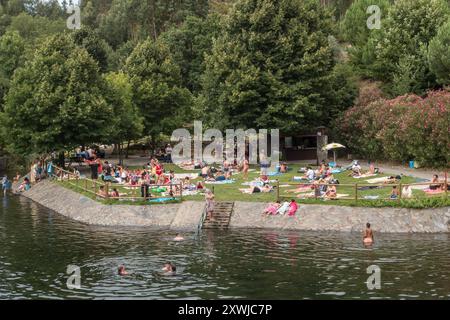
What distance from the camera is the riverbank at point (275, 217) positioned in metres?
43.4

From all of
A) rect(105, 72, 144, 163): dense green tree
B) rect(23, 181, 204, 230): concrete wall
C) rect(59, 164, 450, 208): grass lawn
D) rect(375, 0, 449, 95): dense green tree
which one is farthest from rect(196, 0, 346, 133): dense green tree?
rect(23, 181, 204, 230): concrete wall

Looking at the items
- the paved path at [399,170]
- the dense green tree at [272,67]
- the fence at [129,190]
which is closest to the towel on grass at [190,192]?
the fence at [129,190]

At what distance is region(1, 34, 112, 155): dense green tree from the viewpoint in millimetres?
67250

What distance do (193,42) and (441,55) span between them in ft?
166

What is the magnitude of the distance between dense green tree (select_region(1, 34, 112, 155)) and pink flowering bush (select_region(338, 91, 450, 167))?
27.1 metres

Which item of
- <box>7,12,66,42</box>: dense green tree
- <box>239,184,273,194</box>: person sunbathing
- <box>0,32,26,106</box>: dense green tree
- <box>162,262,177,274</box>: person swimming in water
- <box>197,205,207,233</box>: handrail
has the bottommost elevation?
<box>162,262,177,274</box>: person swimming in water

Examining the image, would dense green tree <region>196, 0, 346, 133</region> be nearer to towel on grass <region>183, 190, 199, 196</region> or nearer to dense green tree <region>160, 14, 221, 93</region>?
towel on grass <region>183, 190, 199, 196</region>

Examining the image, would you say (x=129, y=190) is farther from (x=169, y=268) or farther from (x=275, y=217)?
(x=169, y=268)

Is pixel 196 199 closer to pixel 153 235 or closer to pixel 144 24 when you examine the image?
pixel 153 235

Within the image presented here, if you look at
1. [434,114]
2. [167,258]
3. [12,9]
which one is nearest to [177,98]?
[434,114]

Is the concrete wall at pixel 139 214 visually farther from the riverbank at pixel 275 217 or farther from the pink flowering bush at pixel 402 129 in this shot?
the pink flowering bush at pixel 402 129

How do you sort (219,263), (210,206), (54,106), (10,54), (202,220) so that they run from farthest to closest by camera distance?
(10,54) → (54,106) → (210,206) → (202,220) → (219,263)

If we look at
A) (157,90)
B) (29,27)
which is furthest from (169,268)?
(29,27)

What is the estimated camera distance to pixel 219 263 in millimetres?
35438
